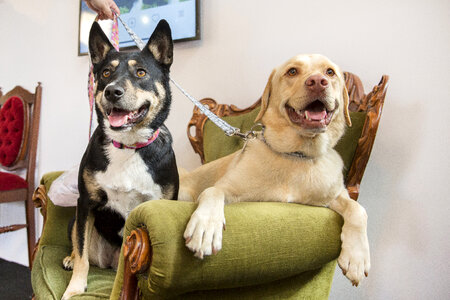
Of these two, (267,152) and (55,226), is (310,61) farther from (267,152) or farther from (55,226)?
(55,226)

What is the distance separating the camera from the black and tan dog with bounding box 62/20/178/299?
129cm

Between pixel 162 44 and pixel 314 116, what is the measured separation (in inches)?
27.4

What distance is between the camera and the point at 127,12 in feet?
8.73

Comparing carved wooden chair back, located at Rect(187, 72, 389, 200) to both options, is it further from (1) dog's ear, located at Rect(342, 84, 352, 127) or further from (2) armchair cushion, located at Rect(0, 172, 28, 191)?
(2) armchair cushion, located at Rect(0, 172, 28, 191)

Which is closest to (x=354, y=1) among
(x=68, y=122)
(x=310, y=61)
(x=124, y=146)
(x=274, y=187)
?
(x=310, y=61)

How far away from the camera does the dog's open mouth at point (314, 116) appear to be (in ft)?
4.06

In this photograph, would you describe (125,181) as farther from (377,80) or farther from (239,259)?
(377,80)

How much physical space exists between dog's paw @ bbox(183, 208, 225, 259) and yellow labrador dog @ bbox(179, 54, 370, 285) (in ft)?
0.69

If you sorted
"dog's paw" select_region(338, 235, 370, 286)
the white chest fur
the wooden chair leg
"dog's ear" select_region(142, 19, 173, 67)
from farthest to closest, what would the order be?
the wooden chair leg, "dog's ear" select_region(142, 19, 173, 67), the white chest fur, "dog's paw" select_region(338, 235, 370, 286)

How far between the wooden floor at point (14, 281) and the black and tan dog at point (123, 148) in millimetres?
1509

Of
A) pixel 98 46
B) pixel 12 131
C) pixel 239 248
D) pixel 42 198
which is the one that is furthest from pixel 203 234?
pixel 12 131

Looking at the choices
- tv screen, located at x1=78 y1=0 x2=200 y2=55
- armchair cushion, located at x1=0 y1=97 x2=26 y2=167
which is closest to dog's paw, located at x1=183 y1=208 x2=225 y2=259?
tv screen, located at x1=78 y1=0 x2=200 y2=55

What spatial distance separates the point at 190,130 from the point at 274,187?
1.28 m

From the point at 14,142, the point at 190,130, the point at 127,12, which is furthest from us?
the point at 14,142
